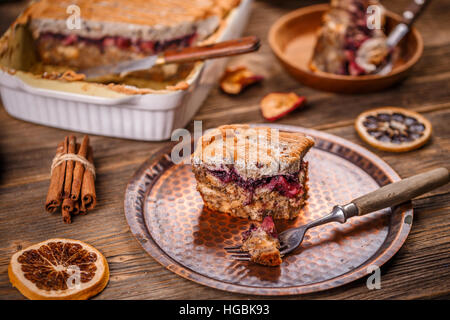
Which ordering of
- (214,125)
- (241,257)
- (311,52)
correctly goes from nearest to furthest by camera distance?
(241,257)
(214,125)
(311,52)

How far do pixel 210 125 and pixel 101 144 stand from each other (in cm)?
56

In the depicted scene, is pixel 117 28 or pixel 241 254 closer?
pixel 241 254

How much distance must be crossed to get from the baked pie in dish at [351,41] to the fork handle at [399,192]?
99 cm

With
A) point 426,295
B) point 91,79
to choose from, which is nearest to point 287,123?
point 91,79

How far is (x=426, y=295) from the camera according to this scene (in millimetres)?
1771

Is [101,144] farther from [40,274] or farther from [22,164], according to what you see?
[40,274]

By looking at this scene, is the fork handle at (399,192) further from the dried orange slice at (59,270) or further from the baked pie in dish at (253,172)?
the dried orange slice at (59,270)

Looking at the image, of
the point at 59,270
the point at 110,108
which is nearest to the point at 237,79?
the point at 110,108

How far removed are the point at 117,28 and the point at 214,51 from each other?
623 mm

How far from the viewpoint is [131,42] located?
109 inches

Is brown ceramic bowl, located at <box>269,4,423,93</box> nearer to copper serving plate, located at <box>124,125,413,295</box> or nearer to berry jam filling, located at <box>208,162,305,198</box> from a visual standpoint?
copper serving plate, located at <box>124,125,413,295</box>

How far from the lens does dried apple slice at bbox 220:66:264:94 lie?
9.47ft

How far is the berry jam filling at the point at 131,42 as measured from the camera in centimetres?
275

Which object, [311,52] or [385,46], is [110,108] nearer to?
[311,52]
